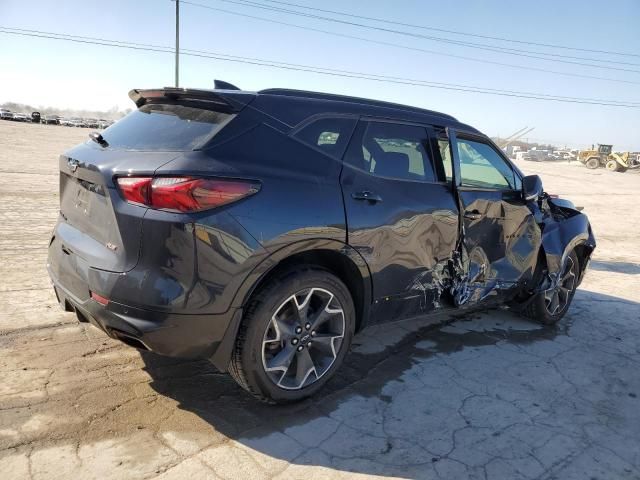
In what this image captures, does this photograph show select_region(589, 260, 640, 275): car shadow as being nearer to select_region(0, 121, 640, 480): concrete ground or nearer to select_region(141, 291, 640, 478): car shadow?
select_region(0, 121, 640, 480): concrete ground

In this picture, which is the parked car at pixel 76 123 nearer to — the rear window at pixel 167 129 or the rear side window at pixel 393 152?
the rear window at pixel 167 129

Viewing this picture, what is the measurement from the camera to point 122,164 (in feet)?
8.87

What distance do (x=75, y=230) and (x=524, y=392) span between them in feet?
10.6

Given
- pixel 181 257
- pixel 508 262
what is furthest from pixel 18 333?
pixel 508 262

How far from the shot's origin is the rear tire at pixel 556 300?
5026mm

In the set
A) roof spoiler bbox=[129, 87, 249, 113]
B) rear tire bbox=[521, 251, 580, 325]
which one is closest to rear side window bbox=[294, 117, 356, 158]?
roof spoiler bbox=[129, 87, 249, 113]

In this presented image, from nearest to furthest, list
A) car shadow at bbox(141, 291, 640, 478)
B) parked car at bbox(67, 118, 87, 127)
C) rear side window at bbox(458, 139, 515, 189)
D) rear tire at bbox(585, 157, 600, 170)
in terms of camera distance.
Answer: car shadow at bbox(141, 291, 640, 478) < rear side window at bbox(458, 139, 515, 189) < rear tire at bbox(585, 157, 600, 170) < parked car at bbox(67, 118, 87, 127)

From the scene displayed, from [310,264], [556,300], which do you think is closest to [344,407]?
[310,264]

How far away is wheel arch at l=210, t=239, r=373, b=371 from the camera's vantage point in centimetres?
277

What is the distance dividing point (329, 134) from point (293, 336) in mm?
1286

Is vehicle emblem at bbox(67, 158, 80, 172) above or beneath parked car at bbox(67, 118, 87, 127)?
above

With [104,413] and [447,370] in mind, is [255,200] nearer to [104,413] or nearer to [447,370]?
[104,413]

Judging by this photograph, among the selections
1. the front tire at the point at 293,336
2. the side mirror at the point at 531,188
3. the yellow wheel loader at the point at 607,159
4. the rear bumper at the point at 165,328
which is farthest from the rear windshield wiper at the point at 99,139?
the yellow wheel loader at the point at 607,159

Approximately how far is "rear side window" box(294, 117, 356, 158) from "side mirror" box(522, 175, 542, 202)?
6.53 feet
